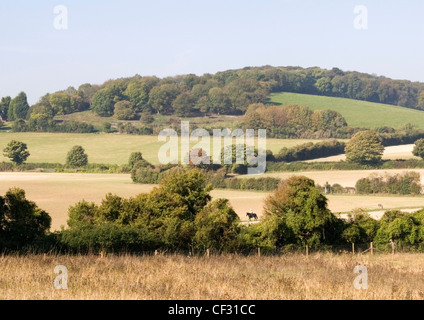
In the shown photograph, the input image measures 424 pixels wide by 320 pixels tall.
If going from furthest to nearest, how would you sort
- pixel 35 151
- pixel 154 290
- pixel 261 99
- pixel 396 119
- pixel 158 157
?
pixel 261 99
pixel 396 119
pixel 35 151
pixel 158 157
pixel 154 290

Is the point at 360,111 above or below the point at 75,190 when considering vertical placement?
above

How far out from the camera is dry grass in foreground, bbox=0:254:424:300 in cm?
1340

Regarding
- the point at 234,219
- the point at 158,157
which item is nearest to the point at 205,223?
the point at 234,219

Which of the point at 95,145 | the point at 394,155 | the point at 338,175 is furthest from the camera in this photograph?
the point at 95,145

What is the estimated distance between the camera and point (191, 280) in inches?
606

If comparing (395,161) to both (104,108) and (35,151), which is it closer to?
(35,151)

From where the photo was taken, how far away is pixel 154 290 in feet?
45.4

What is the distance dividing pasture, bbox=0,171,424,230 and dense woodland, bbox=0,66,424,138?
44.4 m

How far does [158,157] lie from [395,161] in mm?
34284

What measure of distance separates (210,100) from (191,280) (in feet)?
452

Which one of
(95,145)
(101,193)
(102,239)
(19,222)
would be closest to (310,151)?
(101,193)

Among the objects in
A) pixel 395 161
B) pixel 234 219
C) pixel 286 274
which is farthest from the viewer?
pixel 395 161

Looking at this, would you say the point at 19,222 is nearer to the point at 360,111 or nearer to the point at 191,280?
the point at 191,280

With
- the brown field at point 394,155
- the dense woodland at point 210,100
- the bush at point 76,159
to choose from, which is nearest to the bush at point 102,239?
the brown field at point 394,155
